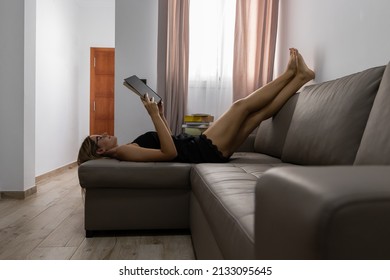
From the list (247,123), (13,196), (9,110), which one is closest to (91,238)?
(247,123)

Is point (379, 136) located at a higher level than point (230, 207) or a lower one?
higher

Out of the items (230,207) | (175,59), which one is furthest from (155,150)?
(175,59)

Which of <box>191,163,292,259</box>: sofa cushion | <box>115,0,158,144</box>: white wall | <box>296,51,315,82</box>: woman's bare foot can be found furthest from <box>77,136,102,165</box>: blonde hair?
<box>296,51,315,82</box>: woman's bare foot

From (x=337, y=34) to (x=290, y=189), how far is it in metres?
2.24

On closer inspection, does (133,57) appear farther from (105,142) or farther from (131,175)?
(131,175)

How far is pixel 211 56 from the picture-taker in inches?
149

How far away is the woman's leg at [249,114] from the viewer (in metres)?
2.49

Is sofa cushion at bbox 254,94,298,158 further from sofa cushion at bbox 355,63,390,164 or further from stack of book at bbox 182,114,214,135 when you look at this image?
sofa cushion at bbox 355,63,390,164

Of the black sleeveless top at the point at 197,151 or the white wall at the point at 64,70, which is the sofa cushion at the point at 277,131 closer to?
the black sleeveless top at the point at 197,151

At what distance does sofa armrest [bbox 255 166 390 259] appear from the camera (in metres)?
0.45

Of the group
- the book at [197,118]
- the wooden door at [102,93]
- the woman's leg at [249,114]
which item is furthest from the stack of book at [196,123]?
the wooden door at [102,93]

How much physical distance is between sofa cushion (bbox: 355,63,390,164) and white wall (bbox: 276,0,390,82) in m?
0.69

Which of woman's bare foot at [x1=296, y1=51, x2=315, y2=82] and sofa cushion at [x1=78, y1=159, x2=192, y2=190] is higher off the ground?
woman's bare foot at [x1=296, y1=51, x2=315, y2=82]

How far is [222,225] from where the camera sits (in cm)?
107
